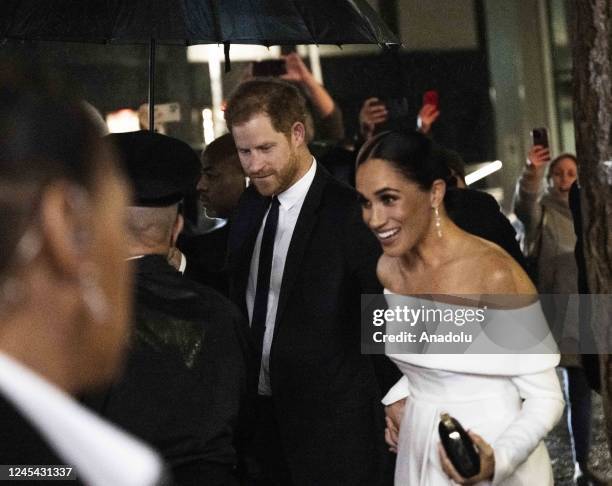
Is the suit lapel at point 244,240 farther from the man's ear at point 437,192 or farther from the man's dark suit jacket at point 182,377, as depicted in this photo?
the man's dark suit jacket at point 182,377

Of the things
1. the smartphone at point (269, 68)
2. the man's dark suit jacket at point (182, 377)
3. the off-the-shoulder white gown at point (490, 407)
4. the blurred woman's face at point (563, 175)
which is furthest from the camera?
the smartphone at point (269, 68)

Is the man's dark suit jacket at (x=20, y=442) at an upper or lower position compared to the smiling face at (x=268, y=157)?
lower

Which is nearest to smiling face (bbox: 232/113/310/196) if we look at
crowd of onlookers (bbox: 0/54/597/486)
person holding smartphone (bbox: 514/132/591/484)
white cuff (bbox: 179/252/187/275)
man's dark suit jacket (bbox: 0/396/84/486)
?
crowd of onlookers (bbox: 0/54/597/486)

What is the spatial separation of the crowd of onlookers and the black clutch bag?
0.03 meters

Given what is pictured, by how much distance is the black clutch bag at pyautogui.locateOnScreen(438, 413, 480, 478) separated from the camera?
118 inches

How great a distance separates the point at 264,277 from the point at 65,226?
3.31 m

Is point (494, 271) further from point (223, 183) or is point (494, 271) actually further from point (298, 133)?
point (223, 183)

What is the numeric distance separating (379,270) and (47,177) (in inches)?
114

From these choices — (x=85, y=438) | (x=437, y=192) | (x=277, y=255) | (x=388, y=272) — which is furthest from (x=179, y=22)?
(x=85, y=438)

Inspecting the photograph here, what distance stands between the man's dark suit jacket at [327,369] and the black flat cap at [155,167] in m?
0.90

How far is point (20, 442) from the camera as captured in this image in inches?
44.0

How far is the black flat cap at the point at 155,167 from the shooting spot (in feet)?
10.4

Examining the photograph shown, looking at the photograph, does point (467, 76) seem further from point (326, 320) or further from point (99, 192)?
point (99, 192)

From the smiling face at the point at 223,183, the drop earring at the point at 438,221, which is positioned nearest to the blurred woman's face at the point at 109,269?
Result: the drop earring at the point at 438,221
